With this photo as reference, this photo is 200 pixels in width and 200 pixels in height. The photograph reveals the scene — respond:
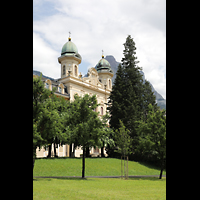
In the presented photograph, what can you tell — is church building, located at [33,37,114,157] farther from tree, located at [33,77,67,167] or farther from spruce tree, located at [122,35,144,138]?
tree, located at [33,77,67,167]

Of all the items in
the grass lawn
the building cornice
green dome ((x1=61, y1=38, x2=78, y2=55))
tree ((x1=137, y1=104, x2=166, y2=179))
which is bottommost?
the grass lawn

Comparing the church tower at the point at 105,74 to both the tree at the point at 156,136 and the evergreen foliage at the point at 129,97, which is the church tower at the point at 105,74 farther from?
the tree at the point at 156,136

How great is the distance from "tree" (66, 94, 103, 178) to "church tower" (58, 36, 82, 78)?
3082 centimetres

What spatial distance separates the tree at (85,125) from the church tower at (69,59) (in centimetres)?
3082

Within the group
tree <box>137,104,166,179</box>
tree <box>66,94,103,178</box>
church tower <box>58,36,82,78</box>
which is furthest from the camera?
church tower <box>58,36,82,78</box>

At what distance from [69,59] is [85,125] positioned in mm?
35181

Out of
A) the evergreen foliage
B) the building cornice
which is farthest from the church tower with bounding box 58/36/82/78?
the evergreen foliage

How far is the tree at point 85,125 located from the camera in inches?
810

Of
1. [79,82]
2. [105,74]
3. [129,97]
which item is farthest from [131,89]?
[105,74]

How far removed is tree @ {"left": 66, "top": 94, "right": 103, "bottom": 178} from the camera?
20.6 m

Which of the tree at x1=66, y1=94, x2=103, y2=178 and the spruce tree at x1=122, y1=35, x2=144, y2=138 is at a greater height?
the spruce tree at x1=122, y1=35, x2=144, y2=138

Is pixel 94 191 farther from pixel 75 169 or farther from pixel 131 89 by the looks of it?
pixel 131 89

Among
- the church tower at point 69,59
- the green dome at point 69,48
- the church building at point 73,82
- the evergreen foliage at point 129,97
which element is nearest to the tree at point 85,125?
the evergreen foliage at point 129,97
